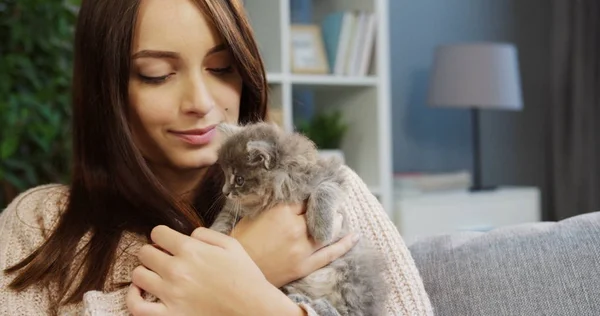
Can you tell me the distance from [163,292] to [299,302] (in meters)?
0.24

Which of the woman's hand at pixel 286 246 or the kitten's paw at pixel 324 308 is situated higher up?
the woman's hand at pixel 286 246

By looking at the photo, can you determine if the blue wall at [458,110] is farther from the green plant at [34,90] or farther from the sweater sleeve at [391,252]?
the sweater sleeve at [391,252]

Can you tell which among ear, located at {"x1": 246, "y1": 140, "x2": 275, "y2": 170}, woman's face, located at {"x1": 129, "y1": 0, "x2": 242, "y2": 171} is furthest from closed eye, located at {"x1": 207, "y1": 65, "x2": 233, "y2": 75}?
ear, located at {"x1": 246, "y1": 140, "x2": 275, "y2": 170}

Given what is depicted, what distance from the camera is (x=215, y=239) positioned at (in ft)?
4.01

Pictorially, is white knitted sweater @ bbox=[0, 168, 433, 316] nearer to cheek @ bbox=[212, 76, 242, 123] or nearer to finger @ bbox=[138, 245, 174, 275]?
finger @ bbox=[138, 245, 174, 275]

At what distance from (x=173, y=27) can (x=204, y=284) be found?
0.57 m

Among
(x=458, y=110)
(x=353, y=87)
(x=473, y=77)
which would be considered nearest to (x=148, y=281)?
(x=353, y=87)

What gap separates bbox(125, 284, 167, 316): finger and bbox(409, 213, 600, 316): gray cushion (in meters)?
0.57

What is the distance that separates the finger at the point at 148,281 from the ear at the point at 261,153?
266mm

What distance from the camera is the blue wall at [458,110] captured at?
3.97 metres

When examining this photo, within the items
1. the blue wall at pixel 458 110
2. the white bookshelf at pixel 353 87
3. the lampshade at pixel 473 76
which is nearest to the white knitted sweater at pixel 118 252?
the white bookshelf at pixel 353 87

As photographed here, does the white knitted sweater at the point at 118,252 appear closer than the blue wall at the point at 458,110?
Yes

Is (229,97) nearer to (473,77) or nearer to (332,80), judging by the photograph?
(332,80)

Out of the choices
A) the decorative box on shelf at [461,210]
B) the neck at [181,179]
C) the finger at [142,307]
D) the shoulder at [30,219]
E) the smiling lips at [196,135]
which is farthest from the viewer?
the decorative box on shelf at [461,210]
